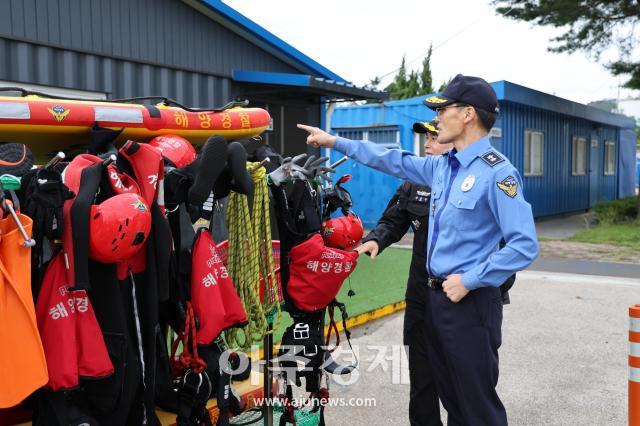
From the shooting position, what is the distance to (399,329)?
7.00m

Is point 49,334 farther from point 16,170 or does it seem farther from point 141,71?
point 141,71

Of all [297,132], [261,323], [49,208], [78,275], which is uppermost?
[297,132]

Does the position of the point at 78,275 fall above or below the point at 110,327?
above

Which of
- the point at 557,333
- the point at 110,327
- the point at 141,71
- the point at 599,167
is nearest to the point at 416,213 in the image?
the point at 110,327

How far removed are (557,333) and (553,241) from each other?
8.68 meters

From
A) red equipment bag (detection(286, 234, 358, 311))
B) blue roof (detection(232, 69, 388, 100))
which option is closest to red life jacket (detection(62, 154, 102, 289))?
red equipment bag (detection(286, 234, 358, 311))

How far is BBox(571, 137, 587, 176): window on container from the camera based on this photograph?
22913 mm

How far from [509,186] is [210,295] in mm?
1446

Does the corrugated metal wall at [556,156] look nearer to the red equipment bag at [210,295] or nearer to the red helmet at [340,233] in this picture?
the red helmet at [340,233]

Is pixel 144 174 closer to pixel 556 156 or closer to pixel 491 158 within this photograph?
pixel 491 158

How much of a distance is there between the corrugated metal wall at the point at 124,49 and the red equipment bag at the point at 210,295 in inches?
199

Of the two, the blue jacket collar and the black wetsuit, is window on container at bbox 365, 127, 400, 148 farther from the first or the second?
the blue jacket collar

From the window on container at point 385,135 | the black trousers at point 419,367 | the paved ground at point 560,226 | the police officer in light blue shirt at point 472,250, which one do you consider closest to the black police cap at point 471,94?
the police officer in light blue shirt at point 472,250

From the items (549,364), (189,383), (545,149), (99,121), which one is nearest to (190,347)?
(189,383)
